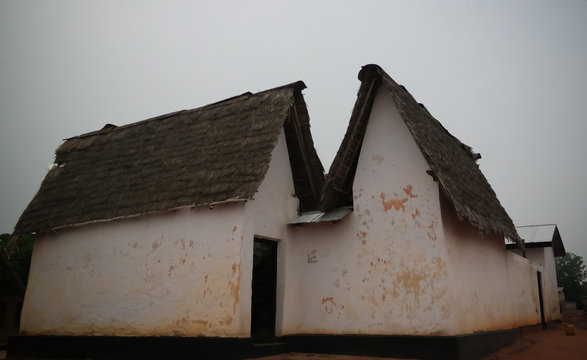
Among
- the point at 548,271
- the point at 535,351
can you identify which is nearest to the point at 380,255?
the point at 535,351

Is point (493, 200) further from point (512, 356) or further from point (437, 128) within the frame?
point (512, 356)

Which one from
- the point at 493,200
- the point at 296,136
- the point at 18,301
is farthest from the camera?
the point at 18,301

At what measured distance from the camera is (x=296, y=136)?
34.4 ft

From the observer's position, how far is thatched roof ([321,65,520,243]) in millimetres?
8266

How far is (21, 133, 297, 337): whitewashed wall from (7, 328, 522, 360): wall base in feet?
0.65

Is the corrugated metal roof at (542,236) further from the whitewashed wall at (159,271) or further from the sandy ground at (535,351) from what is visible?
the whitewashed wall at (159,271)

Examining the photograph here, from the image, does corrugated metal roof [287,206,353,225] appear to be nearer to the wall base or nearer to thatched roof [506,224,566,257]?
the wall base

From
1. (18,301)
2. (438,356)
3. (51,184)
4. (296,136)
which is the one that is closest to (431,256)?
(438,356)

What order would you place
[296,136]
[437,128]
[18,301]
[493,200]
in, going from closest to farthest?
[296,136], [437,128], [493,200], [18,301]

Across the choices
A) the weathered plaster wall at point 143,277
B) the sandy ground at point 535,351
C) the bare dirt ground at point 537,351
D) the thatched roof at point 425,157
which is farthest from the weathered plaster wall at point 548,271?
the weathered plaster wall at point 143,277

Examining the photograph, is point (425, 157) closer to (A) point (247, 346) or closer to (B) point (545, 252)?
(A) point (247, 346)

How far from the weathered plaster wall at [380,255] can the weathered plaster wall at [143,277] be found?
1893mm

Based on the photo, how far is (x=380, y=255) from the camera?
8609 mm

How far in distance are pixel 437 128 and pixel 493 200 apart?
9.09 feet
